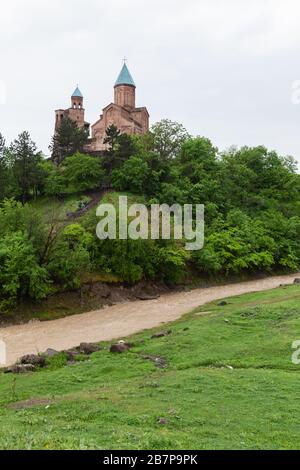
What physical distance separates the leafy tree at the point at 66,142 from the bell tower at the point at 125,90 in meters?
18.1

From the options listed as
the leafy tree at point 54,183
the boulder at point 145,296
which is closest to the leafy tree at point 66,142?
the leafy tree at point 54,183

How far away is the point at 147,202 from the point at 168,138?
17.1 meters

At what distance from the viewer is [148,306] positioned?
3494 centimetres

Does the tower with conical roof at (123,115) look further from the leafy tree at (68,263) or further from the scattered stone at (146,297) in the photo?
the leafy tree at (68,263)

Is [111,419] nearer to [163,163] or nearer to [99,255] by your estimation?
[99,255]

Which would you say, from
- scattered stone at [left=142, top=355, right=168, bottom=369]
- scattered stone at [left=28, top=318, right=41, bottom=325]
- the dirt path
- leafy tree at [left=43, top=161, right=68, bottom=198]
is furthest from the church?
scattered stone at [left=142, top=355, right=168, bottom=369]

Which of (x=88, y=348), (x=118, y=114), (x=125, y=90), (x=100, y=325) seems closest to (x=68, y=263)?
(x=100, y=325)

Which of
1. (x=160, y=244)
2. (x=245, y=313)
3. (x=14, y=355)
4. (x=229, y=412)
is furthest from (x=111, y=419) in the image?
(x=160, y=244)

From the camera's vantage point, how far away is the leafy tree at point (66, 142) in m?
63.4

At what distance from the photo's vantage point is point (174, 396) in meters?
13.8

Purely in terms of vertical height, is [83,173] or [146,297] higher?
[83,173]

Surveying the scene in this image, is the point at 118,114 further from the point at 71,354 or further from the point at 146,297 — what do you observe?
the point at 71,354

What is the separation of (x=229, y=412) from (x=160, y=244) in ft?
91.4

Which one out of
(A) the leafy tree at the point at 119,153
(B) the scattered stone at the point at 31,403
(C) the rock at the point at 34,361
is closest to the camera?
(B) the scattered stone at the point at 31,403
